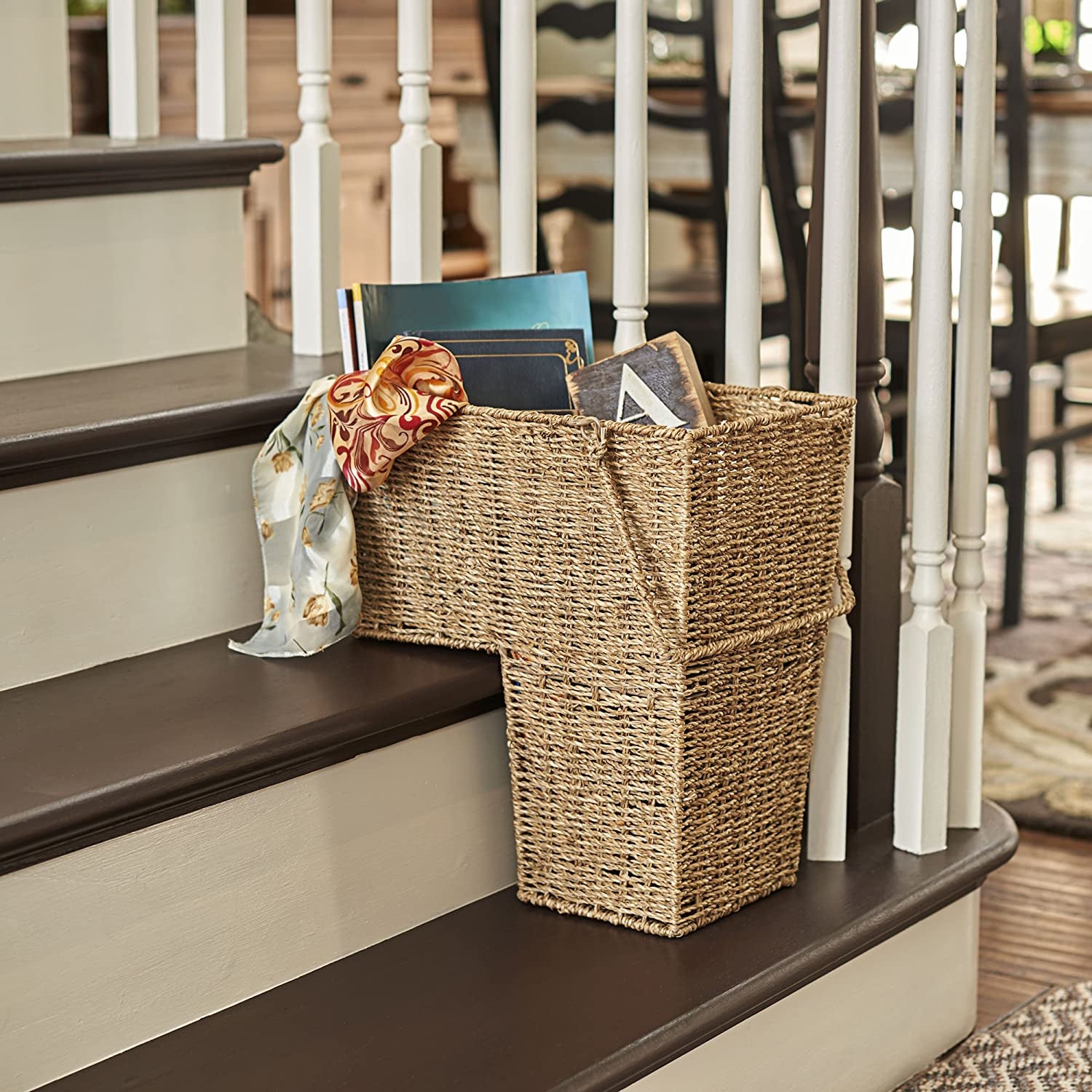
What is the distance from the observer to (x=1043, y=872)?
6.23 feet

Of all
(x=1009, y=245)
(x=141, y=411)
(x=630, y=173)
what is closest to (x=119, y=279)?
(x=141, y=411)

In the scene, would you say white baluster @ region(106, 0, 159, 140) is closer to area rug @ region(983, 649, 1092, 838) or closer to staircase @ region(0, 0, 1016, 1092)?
staircase @ region(0, 0, 1016, 1092)

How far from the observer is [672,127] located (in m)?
2.97

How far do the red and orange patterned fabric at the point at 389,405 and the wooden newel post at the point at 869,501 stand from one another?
34 centimetres

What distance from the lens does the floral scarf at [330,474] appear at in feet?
4.07

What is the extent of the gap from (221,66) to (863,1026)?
41.4 inches

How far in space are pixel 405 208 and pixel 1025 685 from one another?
1.42 meters

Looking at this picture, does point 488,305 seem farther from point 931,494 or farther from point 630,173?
point 931,494

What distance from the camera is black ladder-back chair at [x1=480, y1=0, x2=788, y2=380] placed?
9.30 feet

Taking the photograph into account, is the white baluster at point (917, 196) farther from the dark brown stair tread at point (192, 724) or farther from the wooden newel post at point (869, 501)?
the dark brown stair tread at point (192, 724)

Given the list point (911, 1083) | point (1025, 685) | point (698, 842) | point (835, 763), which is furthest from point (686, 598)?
point (1025, 685)

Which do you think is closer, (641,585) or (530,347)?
(641,585)

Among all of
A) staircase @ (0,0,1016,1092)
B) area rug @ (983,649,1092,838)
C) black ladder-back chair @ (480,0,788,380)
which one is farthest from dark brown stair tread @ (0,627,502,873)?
black ladder-back chair @ (480,0,788,380)

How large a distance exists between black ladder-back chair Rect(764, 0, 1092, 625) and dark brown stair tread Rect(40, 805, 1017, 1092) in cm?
156
